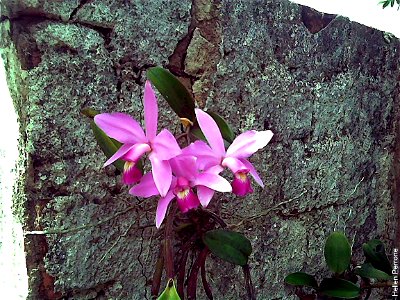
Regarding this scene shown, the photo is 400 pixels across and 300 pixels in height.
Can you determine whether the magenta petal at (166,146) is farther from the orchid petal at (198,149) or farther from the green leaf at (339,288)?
Answer: the green leaf at (339,288)

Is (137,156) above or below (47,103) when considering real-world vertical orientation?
below

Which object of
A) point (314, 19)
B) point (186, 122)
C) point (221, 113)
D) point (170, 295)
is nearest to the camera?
point (170, 295)

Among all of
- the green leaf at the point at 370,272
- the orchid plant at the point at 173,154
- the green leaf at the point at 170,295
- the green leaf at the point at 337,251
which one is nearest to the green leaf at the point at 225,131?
the orchid plant at the point at 173,154

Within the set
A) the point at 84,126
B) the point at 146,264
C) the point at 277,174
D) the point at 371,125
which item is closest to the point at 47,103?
the point at 84,126

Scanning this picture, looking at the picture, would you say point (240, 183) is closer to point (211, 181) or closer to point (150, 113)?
point (211, 181)

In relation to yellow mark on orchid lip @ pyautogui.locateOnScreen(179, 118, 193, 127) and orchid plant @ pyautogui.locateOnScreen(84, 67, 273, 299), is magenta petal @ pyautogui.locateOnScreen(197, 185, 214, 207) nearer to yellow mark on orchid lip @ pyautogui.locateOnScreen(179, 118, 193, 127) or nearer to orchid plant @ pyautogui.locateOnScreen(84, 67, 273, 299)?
orchid plant @ pyautogui.locateOnScreen(84, 67, 273, 299)

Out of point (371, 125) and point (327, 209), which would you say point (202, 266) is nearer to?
point (327, 209)

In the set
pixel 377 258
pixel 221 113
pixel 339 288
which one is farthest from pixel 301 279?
pixel 221 113
